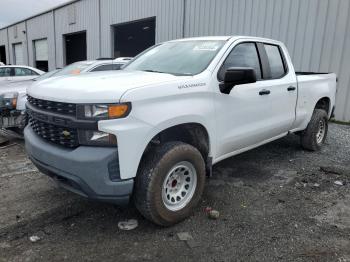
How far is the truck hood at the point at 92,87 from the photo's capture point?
2916mm

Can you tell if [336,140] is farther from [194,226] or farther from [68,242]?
Answer: [68,242]

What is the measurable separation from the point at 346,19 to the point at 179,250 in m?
8.06

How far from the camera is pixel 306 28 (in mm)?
9438

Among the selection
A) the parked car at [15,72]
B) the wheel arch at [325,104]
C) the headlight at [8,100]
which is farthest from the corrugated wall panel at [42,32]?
the wheel arch at [325,104]

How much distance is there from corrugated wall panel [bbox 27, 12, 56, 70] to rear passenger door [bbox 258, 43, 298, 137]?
21213mm

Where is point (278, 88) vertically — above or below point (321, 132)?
above

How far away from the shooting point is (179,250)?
122 inches

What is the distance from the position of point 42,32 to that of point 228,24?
18.4m

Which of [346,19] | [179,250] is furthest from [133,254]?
[346,19]

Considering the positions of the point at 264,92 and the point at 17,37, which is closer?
the point at 264,92

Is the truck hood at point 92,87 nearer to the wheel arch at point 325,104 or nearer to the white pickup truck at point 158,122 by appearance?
the white pickup truck at point 158,122

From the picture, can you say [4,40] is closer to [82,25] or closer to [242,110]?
[82,25]

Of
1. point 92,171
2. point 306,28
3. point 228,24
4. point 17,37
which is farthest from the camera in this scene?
A: point 17,37

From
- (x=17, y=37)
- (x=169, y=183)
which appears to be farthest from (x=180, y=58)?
(x=17, y=37)
